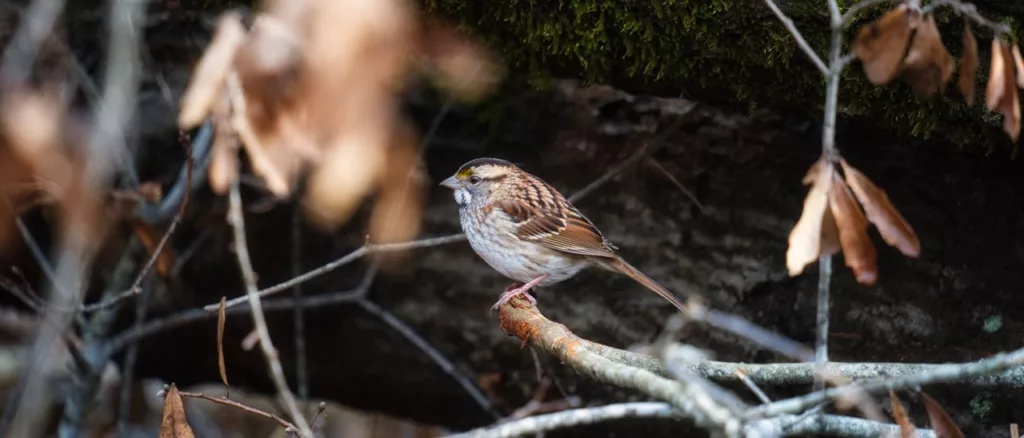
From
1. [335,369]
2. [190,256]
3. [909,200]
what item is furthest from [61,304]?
[909,200]

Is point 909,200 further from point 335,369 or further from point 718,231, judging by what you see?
point 335,369

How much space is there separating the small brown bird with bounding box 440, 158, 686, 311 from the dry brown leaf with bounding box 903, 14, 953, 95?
1.79 metres

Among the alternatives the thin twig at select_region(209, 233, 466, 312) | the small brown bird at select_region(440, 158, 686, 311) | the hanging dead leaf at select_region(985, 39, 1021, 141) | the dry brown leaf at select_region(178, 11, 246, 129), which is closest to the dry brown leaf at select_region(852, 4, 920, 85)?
the hanging dead leaf at select_region(985, 39, 1021, 141)

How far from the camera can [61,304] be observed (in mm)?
3561

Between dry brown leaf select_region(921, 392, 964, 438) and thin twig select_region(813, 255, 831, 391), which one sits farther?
dry brown leaf select_region(921, 392, 964, 438)

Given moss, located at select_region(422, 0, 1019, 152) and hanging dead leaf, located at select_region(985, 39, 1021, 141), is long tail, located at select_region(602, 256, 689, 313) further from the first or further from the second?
hanging dead leaf, located at select_region(985, 39, 1021, 141)

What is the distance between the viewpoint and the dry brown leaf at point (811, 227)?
1.96 metres

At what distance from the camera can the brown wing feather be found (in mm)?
3906

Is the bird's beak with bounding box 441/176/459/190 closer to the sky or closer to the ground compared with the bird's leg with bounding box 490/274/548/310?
closer to the sky

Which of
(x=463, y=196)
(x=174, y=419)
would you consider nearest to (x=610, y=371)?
(x=174, y=419)

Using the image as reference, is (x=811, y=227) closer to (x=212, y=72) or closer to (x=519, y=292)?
(x=212, y=72)

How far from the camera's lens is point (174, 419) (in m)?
2.57

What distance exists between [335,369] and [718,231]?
76.9 inches

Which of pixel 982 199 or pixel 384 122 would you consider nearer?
pixel 384 122
